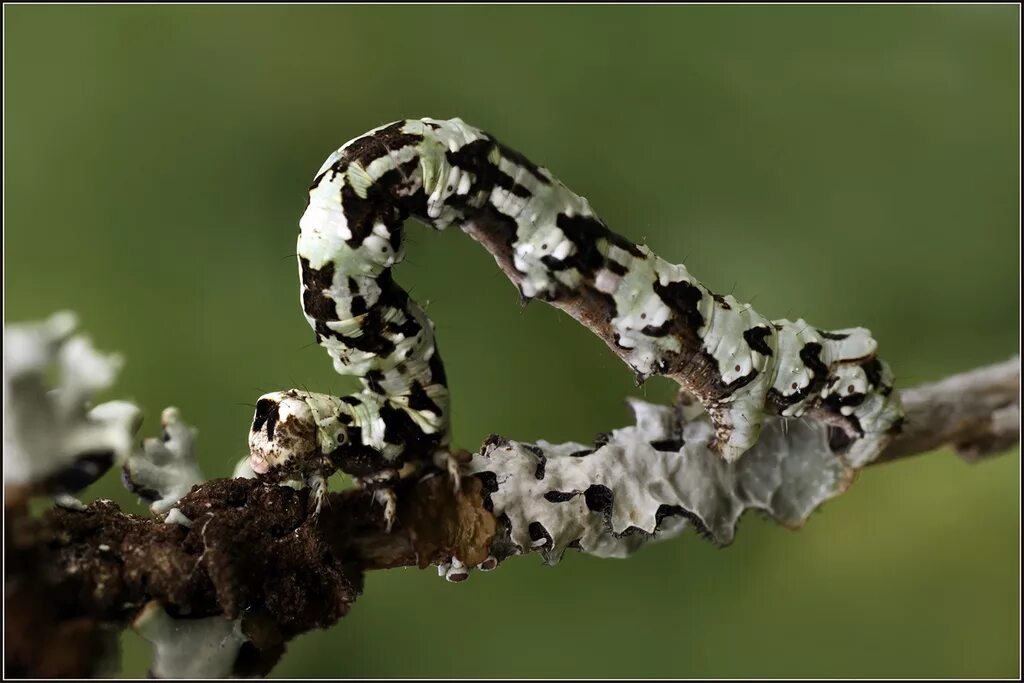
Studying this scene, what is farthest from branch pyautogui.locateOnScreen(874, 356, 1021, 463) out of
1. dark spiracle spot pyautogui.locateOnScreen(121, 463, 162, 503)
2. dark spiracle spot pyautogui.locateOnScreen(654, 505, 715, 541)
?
dark spiracle spot pyautogui.locateOnScreen(121, 463, 162, 503)

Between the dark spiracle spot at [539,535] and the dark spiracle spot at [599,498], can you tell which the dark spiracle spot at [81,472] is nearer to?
the dark spiracle spot at [539,535]

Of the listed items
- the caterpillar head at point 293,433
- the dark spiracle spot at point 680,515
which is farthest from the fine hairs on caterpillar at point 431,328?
the dark spiracle spot at point 680,515

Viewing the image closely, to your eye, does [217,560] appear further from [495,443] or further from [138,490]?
[495,443]

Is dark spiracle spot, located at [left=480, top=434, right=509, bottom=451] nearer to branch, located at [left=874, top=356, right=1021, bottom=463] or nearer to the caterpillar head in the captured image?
the caterpillar head

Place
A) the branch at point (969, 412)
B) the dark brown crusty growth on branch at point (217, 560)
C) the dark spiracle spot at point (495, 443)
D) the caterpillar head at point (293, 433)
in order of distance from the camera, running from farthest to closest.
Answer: the branch at point (969, 412) → the dark spiracle spot at point (495, 443) → the caterpillar head at point (293, 433) → the dark brown crusty growth on branch at point (217, 560)

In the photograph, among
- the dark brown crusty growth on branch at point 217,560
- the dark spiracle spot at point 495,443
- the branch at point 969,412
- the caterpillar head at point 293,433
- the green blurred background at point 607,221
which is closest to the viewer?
the dark brown crusty growth on branch at point 217,560

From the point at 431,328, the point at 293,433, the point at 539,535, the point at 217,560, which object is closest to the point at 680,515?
the point at 539,535
